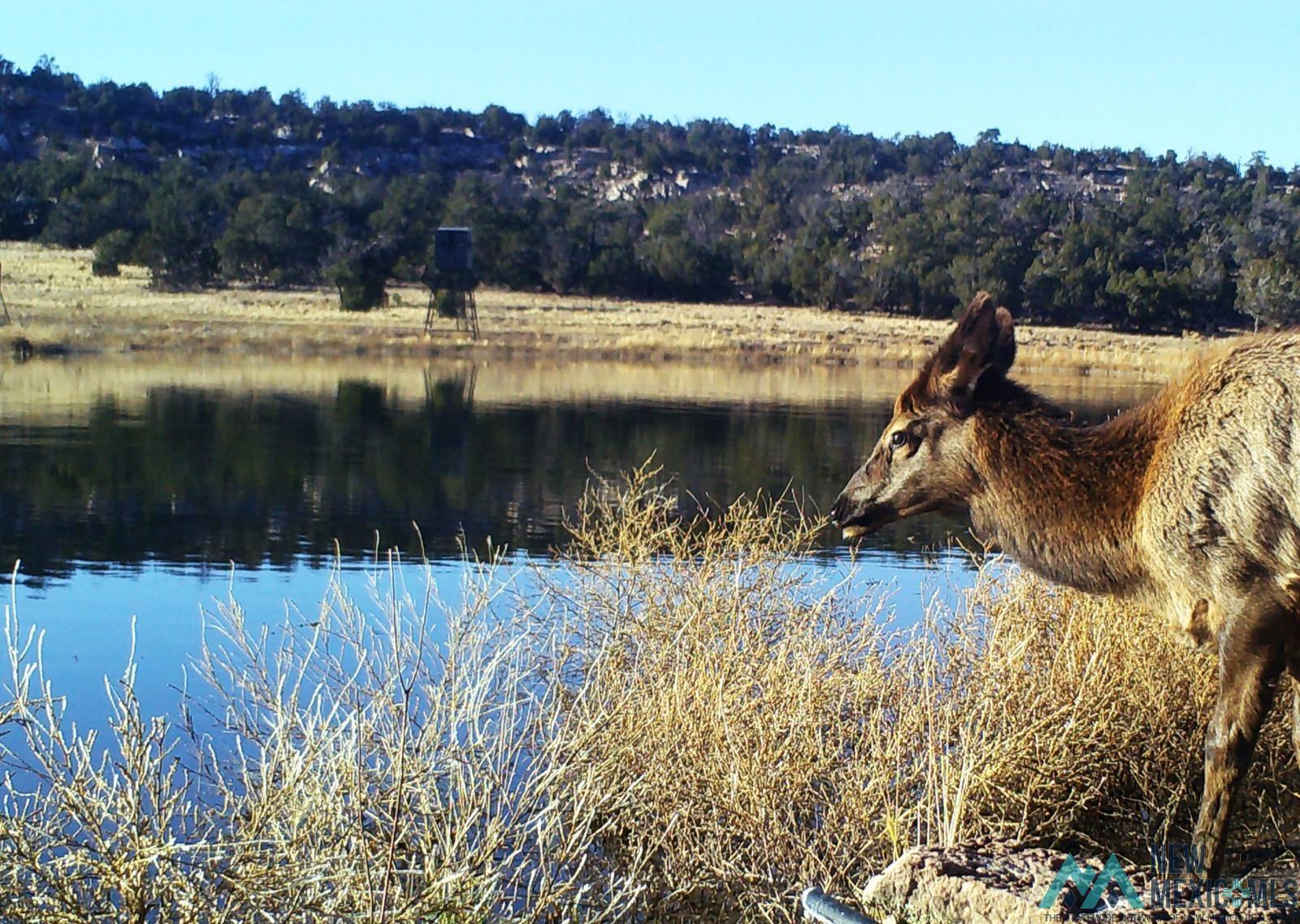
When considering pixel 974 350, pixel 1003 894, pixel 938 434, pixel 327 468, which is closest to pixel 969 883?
pixel 1003 894

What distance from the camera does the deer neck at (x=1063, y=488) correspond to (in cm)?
765

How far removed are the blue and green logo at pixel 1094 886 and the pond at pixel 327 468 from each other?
13.0 feet

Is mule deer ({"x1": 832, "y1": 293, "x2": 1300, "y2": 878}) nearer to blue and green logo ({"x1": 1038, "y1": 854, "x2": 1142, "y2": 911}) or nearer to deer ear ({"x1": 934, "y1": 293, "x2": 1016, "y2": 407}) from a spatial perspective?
deer ear ({"x1": 934, "y1": 293, "x2": 1016, "y2": 407})

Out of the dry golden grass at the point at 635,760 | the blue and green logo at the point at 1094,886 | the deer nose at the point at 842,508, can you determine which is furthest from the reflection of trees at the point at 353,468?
the blue and green logo at the point at 1094,886

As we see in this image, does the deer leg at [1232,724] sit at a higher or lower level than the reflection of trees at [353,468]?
higher

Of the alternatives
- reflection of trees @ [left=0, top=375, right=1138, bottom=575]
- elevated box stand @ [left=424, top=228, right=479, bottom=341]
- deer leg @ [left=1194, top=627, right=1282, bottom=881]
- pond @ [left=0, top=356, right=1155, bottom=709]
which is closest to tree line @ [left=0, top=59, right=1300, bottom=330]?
elevated box stand @ [left=424, top=228, right=479, bottom=341]

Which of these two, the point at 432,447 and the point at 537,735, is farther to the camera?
the point at 432,447

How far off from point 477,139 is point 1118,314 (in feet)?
242

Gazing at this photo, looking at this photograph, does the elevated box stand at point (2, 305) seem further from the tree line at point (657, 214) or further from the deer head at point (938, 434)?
the deer head at point (938, 434)

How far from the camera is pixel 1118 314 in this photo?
66000mm

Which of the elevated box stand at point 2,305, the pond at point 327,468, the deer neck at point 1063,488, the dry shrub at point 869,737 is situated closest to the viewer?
the deer neck at point 1063,488

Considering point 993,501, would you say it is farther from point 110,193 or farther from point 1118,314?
point 110,193

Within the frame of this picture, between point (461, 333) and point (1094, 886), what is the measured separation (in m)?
49.2

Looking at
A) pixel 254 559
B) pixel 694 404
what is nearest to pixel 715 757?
pixel 254 559
